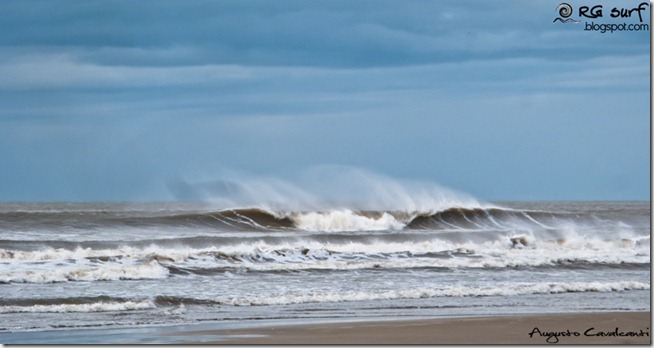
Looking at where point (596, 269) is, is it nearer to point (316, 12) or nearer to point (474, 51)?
point (474, 51)

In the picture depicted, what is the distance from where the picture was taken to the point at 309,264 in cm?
994

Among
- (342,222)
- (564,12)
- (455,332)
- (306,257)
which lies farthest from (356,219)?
(455,332)

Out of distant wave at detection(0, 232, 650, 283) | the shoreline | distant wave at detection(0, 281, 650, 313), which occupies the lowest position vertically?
the shoreline

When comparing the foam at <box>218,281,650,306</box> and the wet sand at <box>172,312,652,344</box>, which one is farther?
the foam at <box>218,281,650,306</box>

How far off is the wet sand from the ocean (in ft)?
1.60

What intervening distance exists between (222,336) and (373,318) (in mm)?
1307

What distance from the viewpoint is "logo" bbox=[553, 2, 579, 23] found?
7.57 metres

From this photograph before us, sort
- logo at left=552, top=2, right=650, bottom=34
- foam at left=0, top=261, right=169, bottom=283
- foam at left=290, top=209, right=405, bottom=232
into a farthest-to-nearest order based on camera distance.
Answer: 1. foam at left=290, top=209, right=405, bottom=232
2. foam at left=0, top=261, right=169, bottom=283
3. logo at left=552, top=2, right=650, bottom=34

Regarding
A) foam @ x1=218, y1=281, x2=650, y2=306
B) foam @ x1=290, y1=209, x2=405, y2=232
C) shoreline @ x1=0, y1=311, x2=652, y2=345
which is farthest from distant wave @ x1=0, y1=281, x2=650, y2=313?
foam @ x1=290, y1=209, x2=405, y2=232

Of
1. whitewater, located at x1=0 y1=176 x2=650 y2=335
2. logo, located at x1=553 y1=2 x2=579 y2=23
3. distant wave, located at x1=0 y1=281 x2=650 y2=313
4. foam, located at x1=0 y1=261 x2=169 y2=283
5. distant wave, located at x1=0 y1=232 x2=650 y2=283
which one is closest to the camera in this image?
distant wave, located at x1=0 y1=281 x2=650 y2=313

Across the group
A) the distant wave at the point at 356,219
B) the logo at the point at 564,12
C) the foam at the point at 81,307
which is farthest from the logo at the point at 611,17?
the distant wave at the point at 356,219

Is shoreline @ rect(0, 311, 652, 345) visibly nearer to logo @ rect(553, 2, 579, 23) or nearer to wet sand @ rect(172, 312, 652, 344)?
wet sand @ rect(172, 312, 652, 344)

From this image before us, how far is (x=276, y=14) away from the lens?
27.0 ft

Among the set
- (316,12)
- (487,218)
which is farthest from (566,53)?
(487,218)
